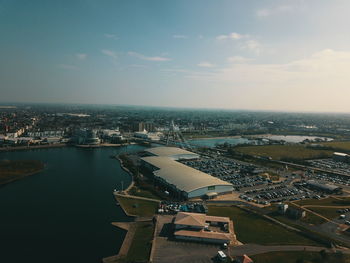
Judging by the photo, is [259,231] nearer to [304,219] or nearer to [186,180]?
[304,219]

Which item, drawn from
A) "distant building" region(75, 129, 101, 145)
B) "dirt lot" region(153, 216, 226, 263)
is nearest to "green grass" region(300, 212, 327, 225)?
"dirt lot" region(153, 216, 226, 263)

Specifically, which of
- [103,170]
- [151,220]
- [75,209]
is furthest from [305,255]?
[103,170]

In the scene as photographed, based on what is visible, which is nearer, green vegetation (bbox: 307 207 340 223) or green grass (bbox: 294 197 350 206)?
green vegetation (bbox: 307 207 340 223)

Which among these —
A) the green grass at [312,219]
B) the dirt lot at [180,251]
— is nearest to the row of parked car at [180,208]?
the dirt lot at [180,251]

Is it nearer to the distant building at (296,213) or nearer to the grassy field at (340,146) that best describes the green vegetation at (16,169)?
the distant building at (296,213)

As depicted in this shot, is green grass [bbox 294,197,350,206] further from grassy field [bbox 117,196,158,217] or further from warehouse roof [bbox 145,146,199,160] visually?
warehouse roof [bbox 145,146,199,160]
